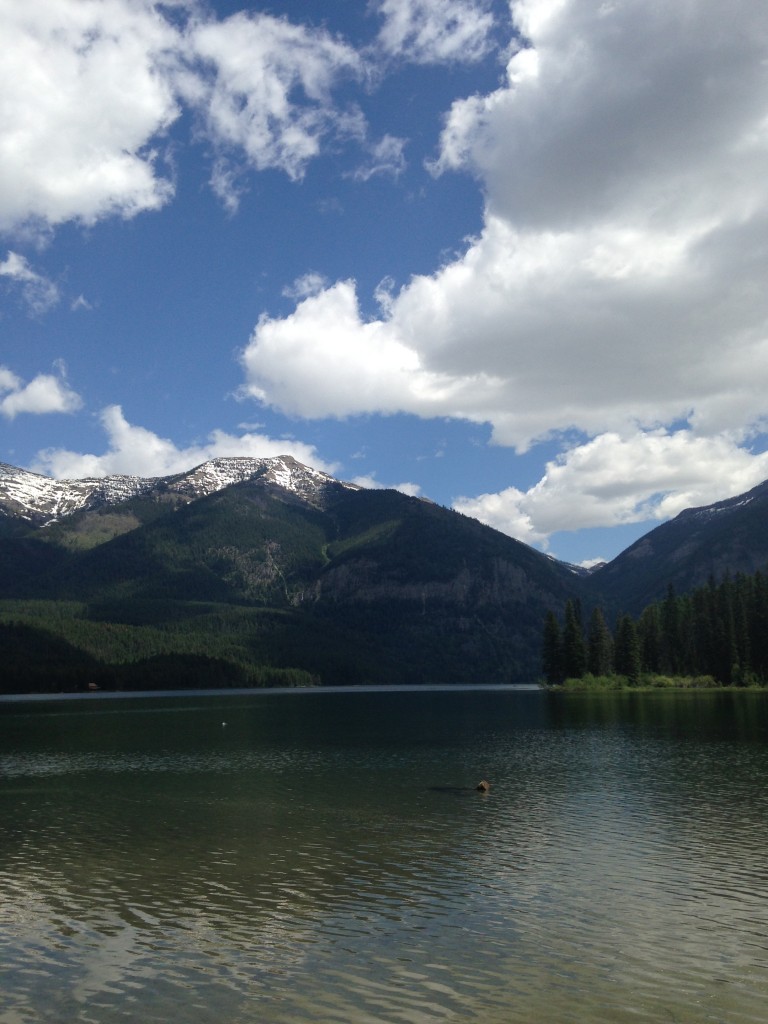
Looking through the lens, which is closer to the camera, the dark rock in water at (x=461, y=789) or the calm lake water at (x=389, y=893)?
the calm lake water at (x=389, y=893)

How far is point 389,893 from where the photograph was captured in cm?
3250

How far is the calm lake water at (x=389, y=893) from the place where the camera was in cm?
2186

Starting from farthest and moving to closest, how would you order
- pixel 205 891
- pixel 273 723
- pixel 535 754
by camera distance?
pixel 273 723 → pixel 535 754 → pixel 205 891

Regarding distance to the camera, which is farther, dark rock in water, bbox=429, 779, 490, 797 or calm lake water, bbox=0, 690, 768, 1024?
dark rock in water, bbox=429, 779, 490, 797

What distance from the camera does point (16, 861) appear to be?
129 feet

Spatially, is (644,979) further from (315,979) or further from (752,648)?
(752,648)

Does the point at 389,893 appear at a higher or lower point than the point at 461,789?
higher

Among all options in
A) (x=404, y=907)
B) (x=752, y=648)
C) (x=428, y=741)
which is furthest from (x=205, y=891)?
(x=752, y=648)

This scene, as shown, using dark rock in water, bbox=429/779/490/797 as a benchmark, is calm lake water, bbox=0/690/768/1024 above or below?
above

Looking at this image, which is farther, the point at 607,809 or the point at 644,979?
the point at 607,809

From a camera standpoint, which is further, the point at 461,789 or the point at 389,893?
the point at 461,789

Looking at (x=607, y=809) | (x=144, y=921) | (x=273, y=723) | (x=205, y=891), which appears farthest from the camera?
(x=273, y=723)

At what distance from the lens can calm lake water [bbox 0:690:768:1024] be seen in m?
21.9

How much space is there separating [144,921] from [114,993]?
6.96 metres
